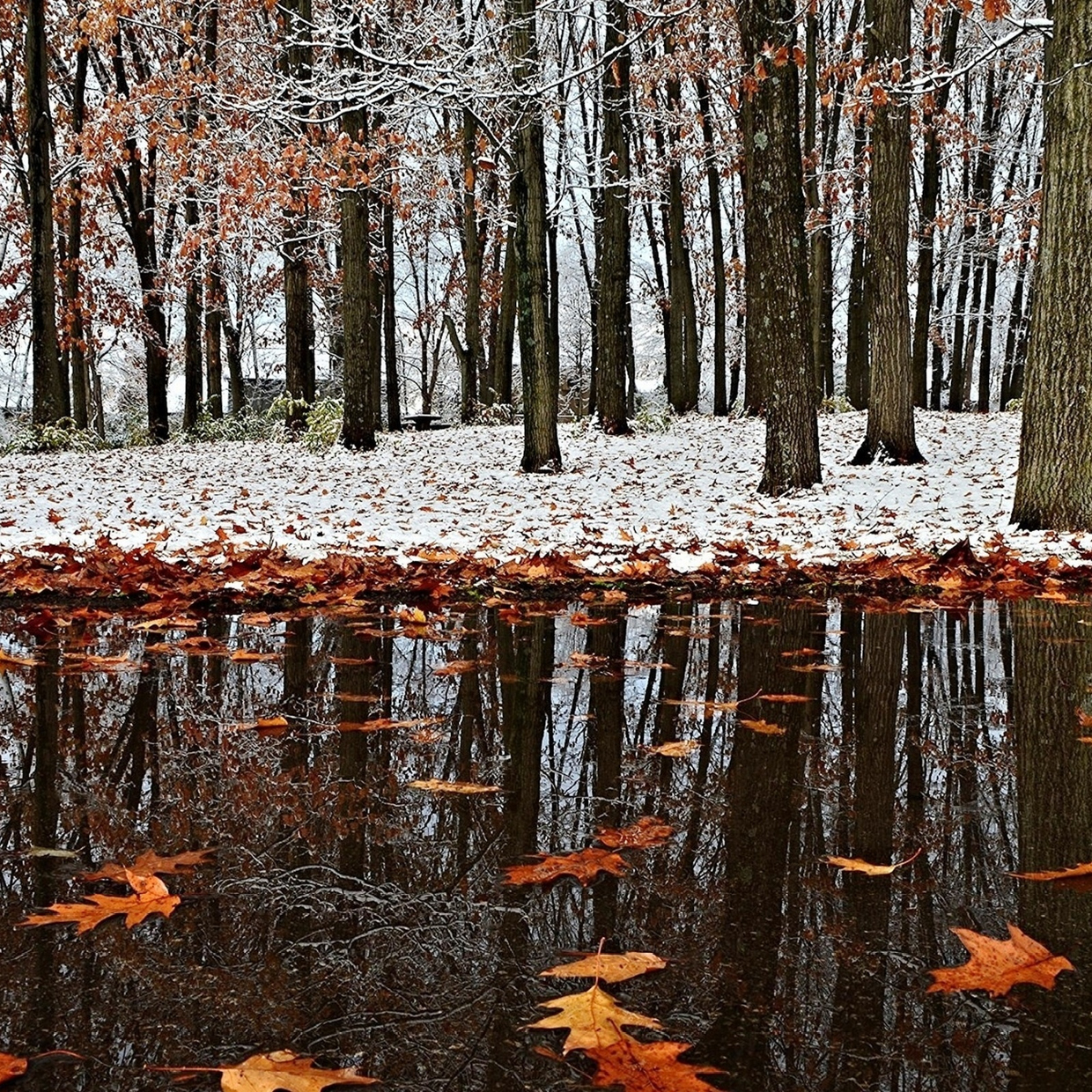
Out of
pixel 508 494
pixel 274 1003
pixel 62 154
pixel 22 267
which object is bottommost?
pixel 274 1003

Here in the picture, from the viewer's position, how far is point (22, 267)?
24.2m

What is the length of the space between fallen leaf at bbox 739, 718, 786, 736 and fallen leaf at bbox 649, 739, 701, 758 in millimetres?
191

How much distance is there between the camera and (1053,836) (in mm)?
1960

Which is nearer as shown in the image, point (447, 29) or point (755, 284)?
point (755, 284)

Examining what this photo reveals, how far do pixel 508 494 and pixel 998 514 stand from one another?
5.06m

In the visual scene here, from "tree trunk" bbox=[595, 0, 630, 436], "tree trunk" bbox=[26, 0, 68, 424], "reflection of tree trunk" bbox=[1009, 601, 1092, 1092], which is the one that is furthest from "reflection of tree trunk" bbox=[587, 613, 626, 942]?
"tree trunk" bbox=[26, 0, 68, 424]

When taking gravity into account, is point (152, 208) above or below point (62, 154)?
below

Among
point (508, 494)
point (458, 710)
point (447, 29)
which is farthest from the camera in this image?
point (447, 29)

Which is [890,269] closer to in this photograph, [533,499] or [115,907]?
[533,499]

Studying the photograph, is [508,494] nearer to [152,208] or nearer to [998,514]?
[998,514]

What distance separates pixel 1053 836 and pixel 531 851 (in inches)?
40.5

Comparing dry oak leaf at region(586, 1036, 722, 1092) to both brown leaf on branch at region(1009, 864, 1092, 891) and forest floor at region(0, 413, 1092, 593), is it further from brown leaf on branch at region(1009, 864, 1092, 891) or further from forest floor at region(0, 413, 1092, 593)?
forest floor at region(0, 413, 1092, 593)

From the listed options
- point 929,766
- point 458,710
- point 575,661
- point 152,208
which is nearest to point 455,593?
point 575,661

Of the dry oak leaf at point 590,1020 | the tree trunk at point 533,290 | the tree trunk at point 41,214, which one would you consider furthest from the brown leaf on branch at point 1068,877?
the tree trunk at point 41,214
